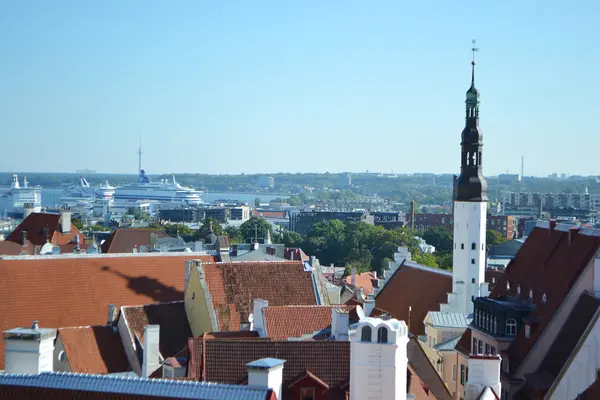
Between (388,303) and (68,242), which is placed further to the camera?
(68,242)

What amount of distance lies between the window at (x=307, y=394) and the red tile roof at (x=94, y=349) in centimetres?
1243

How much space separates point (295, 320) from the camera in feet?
Answer: 117

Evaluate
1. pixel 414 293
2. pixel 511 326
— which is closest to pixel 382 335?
pixel 511 326

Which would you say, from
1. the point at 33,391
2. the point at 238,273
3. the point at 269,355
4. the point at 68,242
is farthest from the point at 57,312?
the point at 68,242

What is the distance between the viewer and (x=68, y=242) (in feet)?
286

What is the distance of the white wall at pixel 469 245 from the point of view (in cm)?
5578

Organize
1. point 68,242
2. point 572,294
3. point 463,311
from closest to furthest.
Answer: point 572,294 < point 463,311 < point 68,242

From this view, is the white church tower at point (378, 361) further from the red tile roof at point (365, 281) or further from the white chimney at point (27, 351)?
the red tile roof at point (365, 281)

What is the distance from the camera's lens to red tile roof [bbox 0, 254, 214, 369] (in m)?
42.5

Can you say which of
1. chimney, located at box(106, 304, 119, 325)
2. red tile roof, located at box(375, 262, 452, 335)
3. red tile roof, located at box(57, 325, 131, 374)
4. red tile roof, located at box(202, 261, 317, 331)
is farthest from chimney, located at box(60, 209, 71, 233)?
red tile roof, located at box(57, 325, 131, 374)

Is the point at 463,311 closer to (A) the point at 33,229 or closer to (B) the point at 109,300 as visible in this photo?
(B) the point at 109,300

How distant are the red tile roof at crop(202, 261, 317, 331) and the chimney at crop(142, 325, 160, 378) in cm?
510

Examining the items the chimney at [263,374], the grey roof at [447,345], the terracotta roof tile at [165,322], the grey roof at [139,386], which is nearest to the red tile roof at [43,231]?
the terracotta roof tile at [165,322]

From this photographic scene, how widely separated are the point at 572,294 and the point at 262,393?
69.0ft
